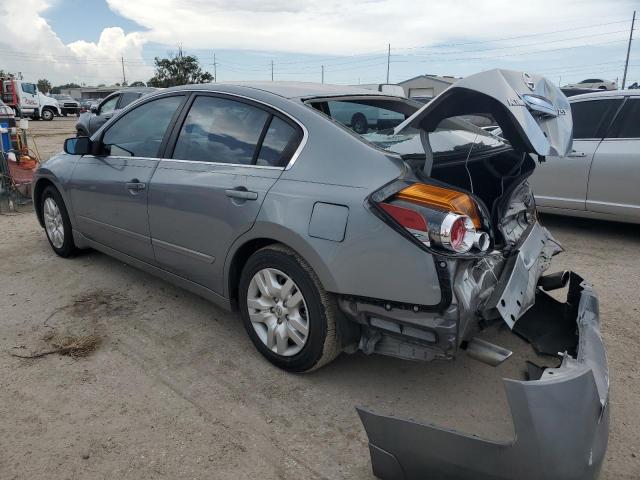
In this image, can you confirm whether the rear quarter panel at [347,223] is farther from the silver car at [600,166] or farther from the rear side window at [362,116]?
the silver car at [600,166]

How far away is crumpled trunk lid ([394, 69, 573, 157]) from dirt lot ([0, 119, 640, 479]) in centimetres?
136

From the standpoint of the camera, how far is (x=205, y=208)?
10.1ft

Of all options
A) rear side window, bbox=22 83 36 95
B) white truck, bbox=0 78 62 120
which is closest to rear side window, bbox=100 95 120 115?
white truck, bbox=0 78 62 120

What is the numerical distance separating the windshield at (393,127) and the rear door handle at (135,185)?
4.59ft

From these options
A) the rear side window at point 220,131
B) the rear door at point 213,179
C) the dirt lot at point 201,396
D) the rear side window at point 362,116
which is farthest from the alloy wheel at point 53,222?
the rear side window at point 362,116

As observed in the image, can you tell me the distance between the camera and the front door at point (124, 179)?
3.60 meters

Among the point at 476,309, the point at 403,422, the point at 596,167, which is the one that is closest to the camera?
the point at 403,422

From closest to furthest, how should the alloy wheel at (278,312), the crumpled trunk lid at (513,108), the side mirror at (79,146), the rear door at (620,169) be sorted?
the crumpled trunk lid at (513,108), the alloy wheel at (278,312), the side mirror at (79,146), the rear door at (620,169)

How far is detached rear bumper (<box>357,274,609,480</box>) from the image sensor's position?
1731 mm

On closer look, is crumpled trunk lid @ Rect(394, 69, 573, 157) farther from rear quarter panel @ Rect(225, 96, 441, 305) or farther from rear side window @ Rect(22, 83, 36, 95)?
rear side window @ Rect(22, 83, 36, 95)

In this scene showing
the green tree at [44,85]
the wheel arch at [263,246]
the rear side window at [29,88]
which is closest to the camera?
the wheel arch at [263,246]

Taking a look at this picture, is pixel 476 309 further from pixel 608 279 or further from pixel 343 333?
pixel 608 279

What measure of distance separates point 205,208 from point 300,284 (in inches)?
33.5

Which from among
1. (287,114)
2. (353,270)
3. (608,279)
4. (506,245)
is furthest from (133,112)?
(608,279)
